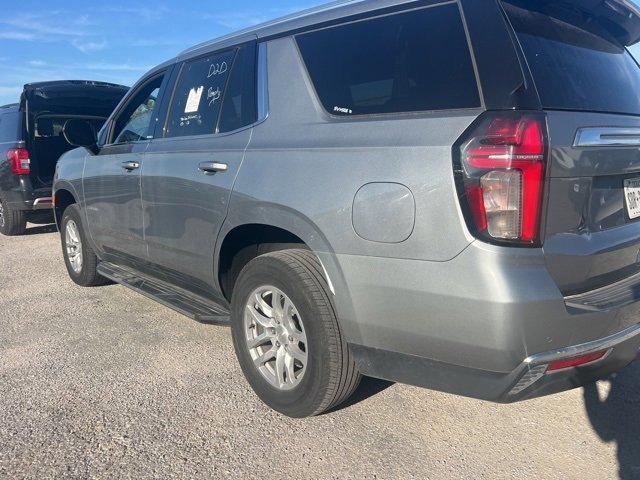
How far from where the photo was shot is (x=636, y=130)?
236 cm

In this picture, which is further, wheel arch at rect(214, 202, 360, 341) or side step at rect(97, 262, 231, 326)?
side step at rect(97, 262, 231, 326)

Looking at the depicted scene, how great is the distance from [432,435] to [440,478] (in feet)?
1.07

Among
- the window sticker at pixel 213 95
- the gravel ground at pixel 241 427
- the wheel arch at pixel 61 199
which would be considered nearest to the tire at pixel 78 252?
the wheel arch at pixel 61 199

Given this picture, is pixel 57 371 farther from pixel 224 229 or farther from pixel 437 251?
pixel 437 251

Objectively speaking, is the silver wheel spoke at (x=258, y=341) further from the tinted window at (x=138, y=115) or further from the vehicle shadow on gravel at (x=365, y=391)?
the tinted window at (x=138, y=115)

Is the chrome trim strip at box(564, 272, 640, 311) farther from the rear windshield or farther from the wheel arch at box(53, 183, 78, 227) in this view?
the wheel arch at box(53, 183, 78, 227)

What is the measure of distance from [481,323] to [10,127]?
7.80 m

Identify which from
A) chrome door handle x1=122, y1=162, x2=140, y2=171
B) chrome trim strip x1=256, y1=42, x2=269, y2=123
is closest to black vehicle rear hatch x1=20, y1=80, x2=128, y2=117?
chrome door handle x1=122, y1=162, x2=140, y2=171

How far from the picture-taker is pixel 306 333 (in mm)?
2553

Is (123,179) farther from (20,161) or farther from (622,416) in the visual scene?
(20,161)

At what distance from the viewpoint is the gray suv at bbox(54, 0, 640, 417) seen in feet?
6.49

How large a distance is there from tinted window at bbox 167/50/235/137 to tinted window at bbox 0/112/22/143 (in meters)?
4.96

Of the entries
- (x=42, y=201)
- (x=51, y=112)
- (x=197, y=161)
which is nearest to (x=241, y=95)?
(x=197, y=161)

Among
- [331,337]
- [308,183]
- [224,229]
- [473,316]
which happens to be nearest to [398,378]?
[331,337]
